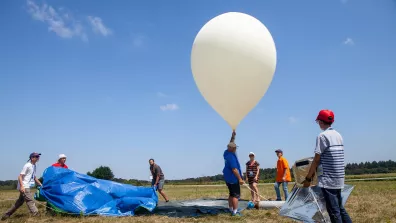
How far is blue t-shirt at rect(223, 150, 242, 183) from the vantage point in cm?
638

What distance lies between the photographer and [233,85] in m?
6.36

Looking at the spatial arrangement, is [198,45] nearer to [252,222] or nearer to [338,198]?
[252,222]

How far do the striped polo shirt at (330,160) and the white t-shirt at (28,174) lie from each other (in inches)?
247

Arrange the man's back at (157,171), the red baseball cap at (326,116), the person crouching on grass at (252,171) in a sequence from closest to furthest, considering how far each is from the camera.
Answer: the red baseball cap at (326,116) → the person crouching on grass at (252,171) → the man's back at (157,171)

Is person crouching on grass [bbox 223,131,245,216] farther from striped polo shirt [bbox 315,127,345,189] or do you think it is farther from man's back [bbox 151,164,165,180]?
man's back [bbox 151,164,165,180]

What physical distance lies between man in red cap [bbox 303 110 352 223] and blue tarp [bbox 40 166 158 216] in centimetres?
435

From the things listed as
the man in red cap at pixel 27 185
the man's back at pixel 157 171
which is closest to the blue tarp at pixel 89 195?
the man in red cap at pixel 27 185

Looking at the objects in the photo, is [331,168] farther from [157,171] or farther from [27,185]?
[157,171]

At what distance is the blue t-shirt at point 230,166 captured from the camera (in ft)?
20.9

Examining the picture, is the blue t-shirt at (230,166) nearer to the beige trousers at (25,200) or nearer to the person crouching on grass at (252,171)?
the person crouching on grass at (252,171)

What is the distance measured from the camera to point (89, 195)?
7039 millimetres

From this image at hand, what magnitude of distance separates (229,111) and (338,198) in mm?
3279

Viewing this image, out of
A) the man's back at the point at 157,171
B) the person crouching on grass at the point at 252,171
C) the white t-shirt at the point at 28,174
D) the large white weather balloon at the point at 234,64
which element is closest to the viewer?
the large white weather balloon at the point at 234,64

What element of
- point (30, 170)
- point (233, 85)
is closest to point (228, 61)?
point (233, 85)
